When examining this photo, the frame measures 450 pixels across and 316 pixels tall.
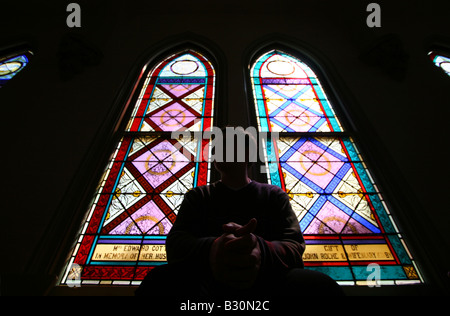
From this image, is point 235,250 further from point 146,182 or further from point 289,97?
point 289,97

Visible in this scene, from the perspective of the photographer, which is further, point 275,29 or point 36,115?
point 275,29

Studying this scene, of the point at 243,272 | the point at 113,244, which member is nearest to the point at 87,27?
the point at 113,244

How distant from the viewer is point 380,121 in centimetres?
302

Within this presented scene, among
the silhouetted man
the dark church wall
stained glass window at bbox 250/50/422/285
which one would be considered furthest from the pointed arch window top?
the silhouetted man

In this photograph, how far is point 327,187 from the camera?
8.38 feet

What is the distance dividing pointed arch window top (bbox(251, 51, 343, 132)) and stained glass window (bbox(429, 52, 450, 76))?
82.0 inches

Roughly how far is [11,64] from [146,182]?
3389mm

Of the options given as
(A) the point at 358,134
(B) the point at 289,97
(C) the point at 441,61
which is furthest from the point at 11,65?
(C) the point at 441,61

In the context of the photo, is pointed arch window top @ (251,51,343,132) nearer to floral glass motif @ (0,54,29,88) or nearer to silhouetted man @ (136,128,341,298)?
silhouetted man @ (136,128,341,298)

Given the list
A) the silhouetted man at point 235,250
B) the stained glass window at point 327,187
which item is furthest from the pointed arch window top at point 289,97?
the silhouetted man at point 235,250

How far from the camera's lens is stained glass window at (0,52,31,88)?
12.3 ft

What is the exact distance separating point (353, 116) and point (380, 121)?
0.30 m

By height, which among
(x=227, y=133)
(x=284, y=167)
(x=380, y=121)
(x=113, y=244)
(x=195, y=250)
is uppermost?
(x=380, y=121)

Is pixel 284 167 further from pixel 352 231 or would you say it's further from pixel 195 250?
pixel 195 250
